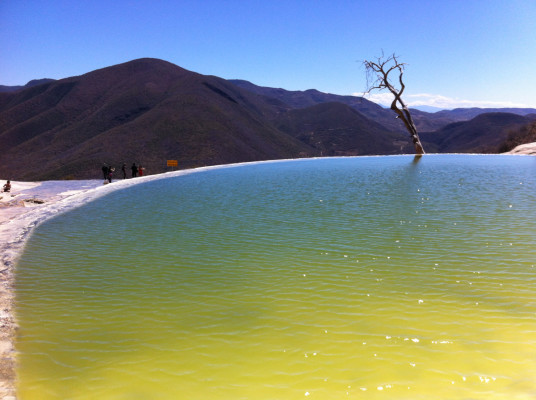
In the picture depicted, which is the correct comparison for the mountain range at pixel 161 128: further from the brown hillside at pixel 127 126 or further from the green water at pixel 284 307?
the green water at pixel 284 307

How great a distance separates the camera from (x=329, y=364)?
430cm

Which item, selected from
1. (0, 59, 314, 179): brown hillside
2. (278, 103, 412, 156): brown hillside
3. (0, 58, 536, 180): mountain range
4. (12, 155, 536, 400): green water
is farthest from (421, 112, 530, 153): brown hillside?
(12, 155, 536, 400): green water

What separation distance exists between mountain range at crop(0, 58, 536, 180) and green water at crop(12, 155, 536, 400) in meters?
49.3

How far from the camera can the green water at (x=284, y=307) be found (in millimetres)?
4062

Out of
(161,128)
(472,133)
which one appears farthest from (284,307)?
(472,133)

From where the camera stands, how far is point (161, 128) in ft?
228

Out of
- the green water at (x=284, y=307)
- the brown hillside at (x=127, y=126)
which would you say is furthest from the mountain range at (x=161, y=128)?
the green water at (x=284, y=307)

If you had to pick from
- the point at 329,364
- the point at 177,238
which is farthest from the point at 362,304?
the point at 177,238

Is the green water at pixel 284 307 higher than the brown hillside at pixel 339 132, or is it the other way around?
the brown hillside at pixel 339 132

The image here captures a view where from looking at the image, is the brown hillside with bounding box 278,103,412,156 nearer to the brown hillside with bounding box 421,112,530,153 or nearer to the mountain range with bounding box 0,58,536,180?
the mountain range with bounding box 0,58,536,180

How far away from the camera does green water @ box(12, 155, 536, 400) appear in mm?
4062

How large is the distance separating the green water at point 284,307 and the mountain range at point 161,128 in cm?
4933

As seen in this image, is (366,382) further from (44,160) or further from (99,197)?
(44,160)

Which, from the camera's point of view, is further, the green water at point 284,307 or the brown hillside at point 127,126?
the brown hillside at point 127,126
